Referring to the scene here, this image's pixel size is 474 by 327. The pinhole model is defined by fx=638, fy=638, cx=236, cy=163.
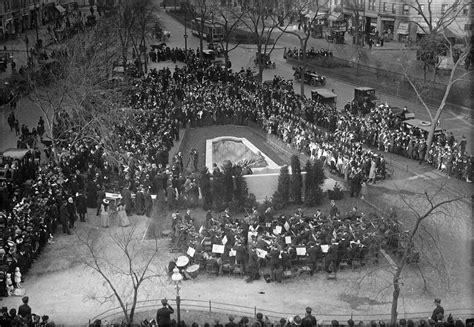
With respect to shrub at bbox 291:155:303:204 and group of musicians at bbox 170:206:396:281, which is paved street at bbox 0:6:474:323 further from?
shrub at bbox 291:155:303:204

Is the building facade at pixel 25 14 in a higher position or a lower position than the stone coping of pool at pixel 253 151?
higher

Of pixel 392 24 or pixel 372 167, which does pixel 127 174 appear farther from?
pixel 392 24

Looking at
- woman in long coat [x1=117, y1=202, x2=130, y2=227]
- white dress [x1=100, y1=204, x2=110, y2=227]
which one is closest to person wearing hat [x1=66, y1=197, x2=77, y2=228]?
white dress [x1=100, y1=204, x2=110, y2=227]

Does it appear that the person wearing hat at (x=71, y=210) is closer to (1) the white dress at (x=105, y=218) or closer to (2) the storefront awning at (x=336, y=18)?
(1) the white dress at (x=105, y=218)

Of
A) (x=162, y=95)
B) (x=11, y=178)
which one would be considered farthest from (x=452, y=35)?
(x=11, y=178)

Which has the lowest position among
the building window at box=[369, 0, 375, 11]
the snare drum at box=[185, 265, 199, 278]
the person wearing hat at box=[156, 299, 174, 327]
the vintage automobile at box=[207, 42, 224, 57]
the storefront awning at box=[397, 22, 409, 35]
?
the snare drum at box=[185, 265, 199, 278]

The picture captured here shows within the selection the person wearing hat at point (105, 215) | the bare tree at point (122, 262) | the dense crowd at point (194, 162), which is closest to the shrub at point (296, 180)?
the dense crowd at point (194, 162)
